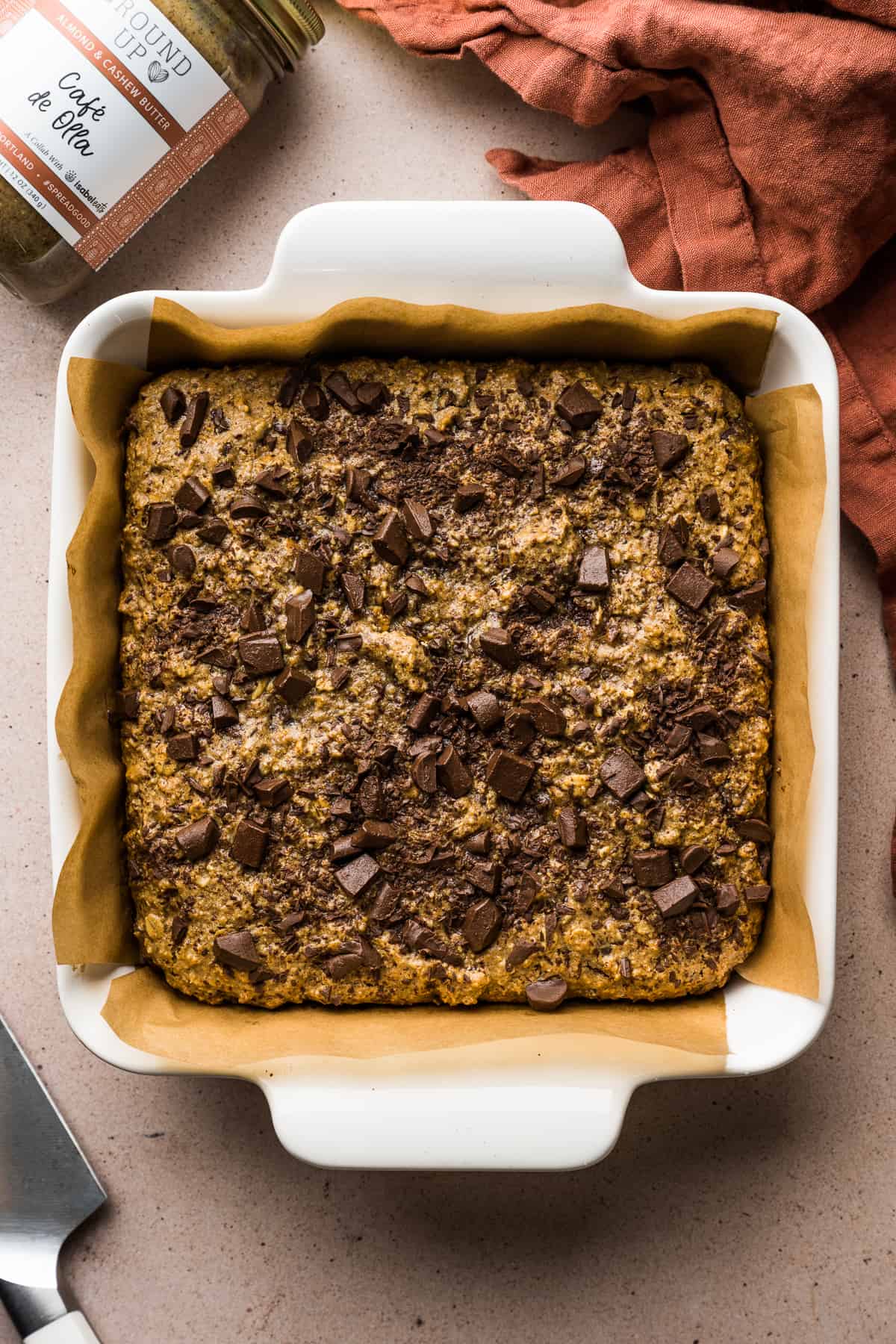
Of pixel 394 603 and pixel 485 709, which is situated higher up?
pixel 394 603

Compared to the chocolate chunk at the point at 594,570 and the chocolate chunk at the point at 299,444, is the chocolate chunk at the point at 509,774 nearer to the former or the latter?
the chocolate chunk at the point at 594,570

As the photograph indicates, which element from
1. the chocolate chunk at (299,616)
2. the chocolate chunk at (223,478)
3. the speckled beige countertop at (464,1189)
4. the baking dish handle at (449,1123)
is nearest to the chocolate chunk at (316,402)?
the chocolate chunk at (223,478)

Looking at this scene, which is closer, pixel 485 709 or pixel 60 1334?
pixel 485 709

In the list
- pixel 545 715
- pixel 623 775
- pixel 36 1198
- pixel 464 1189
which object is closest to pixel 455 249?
pixel 545 715

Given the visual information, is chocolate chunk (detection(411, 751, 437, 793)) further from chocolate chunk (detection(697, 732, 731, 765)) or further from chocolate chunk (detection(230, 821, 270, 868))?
chocolate chunk (detection(697, 732, 731, 765))

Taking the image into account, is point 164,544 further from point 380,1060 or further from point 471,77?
point 471,77

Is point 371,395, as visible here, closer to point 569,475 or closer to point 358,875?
point 569,475
